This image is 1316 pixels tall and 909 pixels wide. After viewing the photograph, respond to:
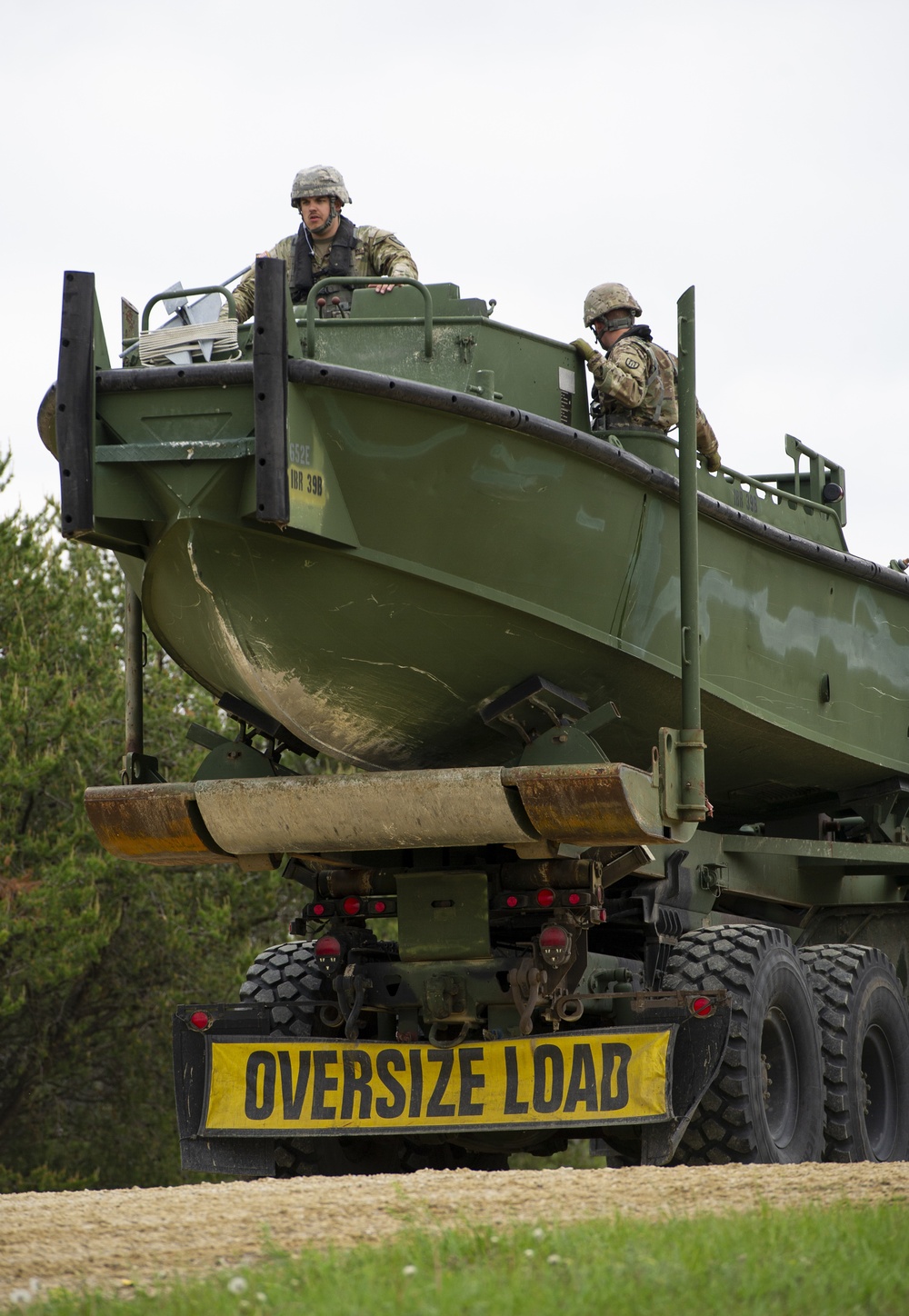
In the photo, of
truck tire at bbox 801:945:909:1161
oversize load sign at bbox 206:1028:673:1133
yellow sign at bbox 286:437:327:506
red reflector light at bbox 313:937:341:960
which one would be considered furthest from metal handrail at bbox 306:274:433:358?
truck tire at bbox 801:945:909:1161

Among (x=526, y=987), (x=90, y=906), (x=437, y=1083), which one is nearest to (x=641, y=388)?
(x=526, y=987)

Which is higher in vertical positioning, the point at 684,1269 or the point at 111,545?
the point at 111,545

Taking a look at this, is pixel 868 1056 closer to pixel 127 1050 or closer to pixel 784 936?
pixel 784 936

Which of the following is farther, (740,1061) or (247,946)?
(247,946)

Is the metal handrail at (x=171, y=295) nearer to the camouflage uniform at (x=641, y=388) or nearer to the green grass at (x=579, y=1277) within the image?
the camouflage uniform at (x=641, y=388)

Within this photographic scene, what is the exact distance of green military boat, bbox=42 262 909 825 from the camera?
20.7 feet

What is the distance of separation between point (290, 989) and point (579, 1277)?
418cm

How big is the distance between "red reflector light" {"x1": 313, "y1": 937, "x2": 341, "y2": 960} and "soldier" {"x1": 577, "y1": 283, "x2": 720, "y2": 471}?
7.92 feet

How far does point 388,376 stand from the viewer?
6.41 meters

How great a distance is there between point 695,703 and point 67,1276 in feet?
11.2

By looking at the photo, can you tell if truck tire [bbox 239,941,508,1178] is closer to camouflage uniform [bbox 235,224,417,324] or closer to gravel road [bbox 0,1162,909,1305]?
gravel road [bbox 0,1162,909,1305]

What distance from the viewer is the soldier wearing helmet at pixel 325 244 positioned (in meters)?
7.70

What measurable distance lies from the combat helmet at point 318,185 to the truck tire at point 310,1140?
323 cm

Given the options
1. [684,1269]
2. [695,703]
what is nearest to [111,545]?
[695,703]
